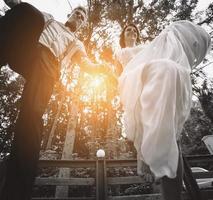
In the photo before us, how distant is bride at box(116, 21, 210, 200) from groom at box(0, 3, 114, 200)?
490mm

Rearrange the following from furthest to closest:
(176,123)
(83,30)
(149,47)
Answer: (83,30) < (149,47) < (176,123)

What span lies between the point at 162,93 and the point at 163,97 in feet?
0.08

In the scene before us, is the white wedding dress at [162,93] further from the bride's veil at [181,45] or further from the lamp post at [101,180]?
the lamp post at [101,180]

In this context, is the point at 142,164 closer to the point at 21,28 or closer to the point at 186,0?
the point at 21,28

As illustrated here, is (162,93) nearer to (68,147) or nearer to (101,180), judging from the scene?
(101,180)

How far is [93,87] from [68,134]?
283 cm

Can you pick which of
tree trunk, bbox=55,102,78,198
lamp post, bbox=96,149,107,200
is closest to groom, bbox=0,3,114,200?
lamp post, bbox=96,149,107,200

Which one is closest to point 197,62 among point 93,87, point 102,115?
point 93,87

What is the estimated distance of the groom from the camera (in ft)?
2.73

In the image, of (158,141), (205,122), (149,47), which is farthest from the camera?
(205,122)

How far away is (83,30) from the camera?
26.3 ft

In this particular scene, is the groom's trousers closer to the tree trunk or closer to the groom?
the groom

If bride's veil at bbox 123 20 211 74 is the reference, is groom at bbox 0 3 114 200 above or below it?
below

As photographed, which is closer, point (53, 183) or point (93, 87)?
point (53, 183)
